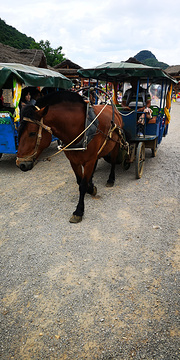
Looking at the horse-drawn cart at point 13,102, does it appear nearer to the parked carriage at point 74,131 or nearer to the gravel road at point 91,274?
the gravel road at point 91,274

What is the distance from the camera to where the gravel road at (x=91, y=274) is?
1.84 m

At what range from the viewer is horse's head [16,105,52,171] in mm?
2742

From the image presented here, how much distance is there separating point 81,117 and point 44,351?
2.67m

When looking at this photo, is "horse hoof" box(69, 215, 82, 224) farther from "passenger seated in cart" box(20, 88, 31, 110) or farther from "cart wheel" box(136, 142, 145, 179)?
"passenger seated in cart" box(20, 88, 31, 110)

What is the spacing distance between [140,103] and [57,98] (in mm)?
3207

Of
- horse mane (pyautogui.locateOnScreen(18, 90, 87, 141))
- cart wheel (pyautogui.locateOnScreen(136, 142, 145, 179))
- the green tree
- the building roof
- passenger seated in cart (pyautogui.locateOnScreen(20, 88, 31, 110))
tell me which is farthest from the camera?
the green tree

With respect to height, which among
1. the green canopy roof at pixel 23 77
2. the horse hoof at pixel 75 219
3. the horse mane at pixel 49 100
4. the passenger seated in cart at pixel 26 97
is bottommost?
the horse hoof at pixel 75 219

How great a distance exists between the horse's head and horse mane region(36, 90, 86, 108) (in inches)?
7.4

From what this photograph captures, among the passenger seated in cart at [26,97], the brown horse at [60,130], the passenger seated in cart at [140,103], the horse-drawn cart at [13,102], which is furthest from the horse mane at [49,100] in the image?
the passenger seated in cart at [26,97]

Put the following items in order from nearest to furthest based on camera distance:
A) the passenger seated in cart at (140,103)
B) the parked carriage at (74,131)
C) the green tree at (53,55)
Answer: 1. the parked carriage at (74,131)
2. the passenger seated in cart at (140,103)
3. the green tree at (53,55)

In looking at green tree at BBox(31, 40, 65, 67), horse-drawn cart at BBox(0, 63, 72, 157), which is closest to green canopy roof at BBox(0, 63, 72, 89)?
horse-drawn cart at BBox(0, 63, 72, 157)

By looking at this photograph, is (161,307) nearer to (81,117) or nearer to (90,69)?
(81,117)

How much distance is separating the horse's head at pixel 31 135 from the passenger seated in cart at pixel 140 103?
2875 millimetres

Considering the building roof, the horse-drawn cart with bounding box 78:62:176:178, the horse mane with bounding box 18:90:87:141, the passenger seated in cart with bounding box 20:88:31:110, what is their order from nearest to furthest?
the horse mane with bounding box 18:90:87:141
the horse-drawn cart with bounding box 78:62:176:178
the passenger seated in cart with bounding box 20:88:31:110
the building roof
